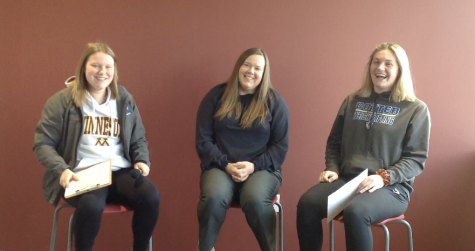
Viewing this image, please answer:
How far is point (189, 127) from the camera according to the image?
258 cm

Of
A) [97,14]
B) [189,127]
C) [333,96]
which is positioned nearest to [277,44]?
[333,96]

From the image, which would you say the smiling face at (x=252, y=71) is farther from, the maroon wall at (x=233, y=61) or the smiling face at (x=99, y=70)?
the smiling face at (x=99, y=70)

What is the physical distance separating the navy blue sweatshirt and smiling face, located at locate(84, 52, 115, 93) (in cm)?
50

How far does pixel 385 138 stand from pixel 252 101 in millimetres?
684

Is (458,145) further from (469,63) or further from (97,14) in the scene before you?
(97,14)

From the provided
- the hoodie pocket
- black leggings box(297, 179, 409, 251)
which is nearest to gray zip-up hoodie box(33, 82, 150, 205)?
black leggings box(297, 179, 409, 251)

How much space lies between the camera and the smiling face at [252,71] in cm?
228

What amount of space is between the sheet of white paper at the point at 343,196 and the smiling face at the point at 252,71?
2.36 ft

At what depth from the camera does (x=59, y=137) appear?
6.93 feet

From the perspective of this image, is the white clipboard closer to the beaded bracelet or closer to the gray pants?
the gray pants

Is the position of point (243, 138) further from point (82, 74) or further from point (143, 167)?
point (82, 74)

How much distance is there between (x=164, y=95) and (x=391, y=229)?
60.2 inches

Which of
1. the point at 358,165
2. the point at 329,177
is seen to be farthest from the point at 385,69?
the point at 329,177

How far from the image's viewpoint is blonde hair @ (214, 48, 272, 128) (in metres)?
2.27
